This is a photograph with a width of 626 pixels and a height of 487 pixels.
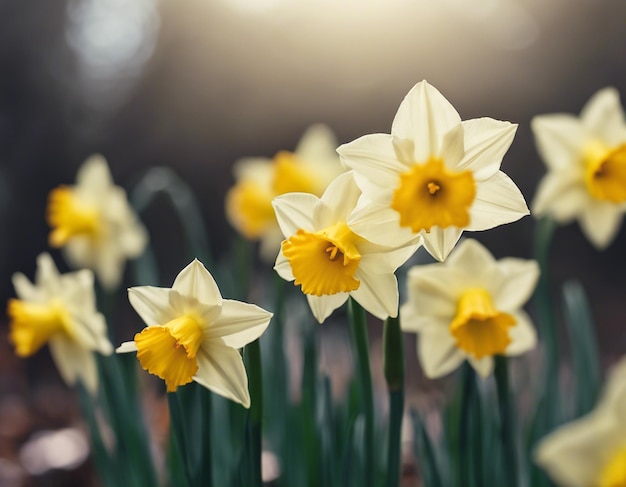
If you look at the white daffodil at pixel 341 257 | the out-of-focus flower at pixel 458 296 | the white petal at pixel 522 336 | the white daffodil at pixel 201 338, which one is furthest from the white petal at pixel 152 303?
the white petal at pixel 522 336

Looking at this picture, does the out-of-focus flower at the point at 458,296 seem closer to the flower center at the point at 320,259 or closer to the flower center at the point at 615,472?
the flower center at the point at 320,259

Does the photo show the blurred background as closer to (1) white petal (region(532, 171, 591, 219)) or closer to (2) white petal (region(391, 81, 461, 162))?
(1) white petal (region(532, 171, 591, 219))

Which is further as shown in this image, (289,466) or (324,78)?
(324,78)

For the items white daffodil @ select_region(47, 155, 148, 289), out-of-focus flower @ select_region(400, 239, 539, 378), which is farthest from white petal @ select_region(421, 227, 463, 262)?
white daffodil @ select_region(47, 155, 148, 289)

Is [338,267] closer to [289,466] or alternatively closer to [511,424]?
[511,424]

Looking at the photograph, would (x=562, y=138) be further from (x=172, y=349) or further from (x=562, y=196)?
(x=172, y=349)

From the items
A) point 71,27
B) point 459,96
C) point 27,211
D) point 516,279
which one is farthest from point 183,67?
point 516,279
